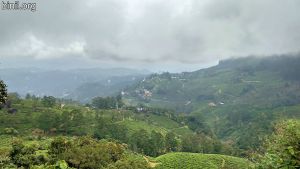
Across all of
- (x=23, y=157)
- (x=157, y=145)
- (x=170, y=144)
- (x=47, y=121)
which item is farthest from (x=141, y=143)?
(x=23, y=157)

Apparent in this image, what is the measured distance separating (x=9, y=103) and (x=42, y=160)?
127 metres

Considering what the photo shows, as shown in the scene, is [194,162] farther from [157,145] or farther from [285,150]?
[285,150]

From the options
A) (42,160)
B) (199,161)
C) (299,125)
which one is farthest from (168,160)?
(299,125)

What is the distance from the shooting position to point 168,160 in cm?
11200

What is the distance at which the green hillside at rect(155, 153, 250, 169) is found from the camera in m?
110

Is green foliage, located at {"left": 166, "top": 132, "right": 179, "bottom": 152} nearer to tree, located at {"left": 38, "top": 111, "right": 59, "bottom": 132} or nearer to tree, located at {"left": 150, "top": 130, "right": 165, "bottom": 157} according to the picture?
tree, located at {"left": 150, "top": 130, "right": 165, "bottom": 157}

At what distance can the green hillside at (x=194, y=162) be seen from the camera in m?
110

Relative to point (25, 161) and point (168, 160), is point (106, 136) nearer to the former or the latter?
point (168, 160)

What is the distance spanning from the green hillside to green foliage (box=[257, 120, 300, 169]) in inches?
3450

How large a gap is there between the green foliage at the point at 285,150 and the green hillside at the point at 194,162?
287 feet

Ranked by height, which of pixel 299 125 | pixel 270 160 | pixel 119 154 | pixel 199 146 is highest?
pixel 299 125

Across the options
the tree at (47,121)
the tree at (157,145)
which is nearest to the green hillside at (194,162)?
the tree at (157,145)

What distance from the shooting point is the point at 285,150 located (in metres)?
20.4

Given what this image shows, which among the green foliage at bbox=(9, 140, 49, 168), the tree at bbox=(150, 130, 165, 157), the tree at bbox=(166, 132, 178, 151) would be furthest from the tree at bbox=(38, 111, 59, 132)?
the green foliage at bbox=(9, 140, 49, 168)
